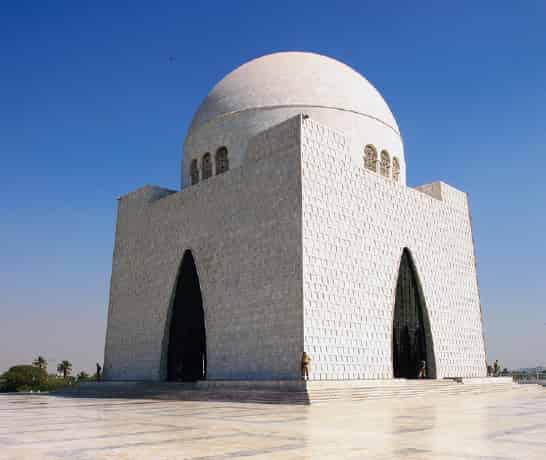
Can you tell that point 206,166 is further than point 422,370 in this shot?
Yes

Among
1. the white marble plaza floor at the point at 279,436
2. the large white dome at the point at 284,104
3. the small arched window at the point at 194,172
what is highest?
the large white dome at the point at 284,104

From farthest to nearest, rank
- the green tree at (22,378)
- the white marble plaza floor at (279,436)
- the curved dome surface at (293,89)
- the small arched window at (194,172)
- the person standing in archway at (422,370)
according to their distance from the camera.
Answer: the green tree at (22,378)
the small arched window at (194,172)
the curved dome surface at (293,89)
the person standing in archway at (422,370)
the white marble plaza floor at (279,436)

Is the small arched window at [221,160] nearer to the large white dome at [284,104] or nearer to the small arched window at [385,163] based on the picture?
the large white dome at [284,104]


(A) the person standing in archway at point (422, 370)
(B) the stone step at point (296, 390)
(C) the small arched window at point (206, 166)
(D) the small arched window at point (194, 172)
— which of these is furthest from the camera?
(D) the small arched window at point (194, 172)

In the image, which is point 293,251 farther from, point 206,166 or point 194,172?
point 194,172

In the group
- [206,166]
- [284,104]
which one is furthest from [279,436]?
[206,166]

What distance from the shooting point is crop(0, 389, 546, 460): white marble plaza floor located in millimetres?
4395

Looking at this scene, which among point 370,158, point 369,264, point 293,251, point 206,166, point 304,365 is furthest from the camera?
point 206,166

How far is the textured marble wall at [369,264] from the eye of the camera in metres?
13.4

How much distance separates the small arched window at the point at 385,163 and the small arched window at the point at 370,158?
46 cm

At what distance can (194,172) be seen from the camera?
18.3 meters

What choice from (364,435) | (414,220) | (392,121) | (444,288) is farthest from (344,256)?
(364,435)

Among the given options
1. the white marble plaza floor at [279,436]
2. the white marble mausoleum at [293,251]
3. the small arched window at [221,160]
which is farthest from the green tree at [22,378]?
the white marble plaza floor at [279,436]

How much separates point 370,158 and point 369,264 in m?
4.00
